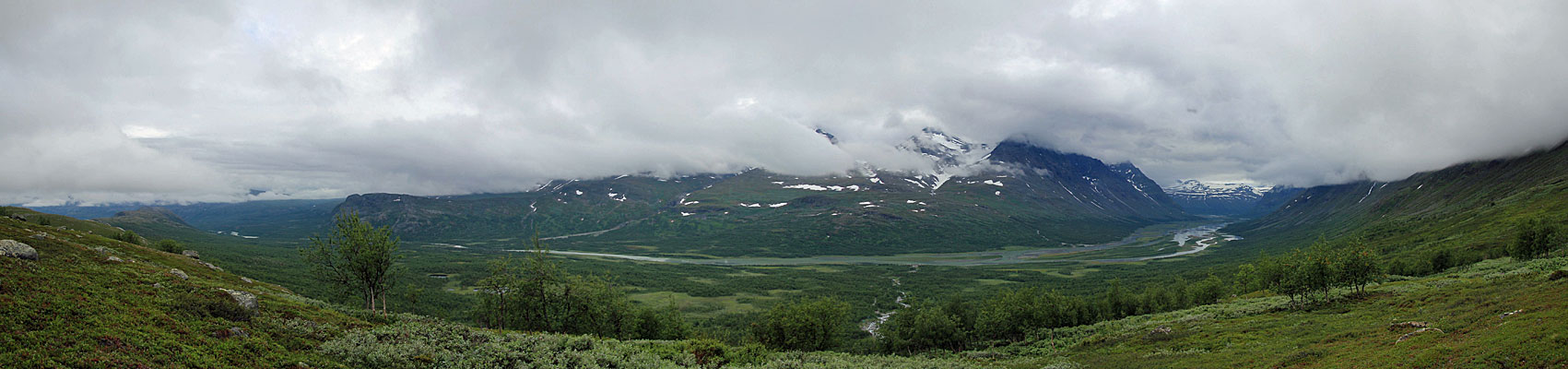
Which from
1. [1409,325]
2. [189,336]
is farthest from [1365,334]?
[189,336]

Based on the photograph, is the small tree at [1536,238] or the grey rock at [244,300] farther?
the small tree at [1536,238]

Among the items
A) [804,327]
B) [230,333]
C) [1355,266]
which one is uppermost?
[230,333]

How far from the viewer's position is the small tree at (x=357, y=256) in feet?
138

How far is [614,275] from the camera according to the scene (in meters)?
198

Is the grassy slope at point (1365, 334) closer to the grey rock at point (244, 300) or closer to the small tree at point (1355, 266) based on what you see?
the small tree at point (1355, 266)

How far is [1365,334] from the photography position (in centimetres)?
3928

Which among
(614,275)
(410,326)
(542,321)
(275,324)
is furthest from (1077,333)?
(614,275)

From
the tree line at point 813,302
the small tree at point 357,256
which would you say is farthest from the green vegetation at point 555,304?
the small tree at point 357,256

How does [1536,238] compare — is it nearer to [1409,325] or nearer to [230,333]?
[1409,325]

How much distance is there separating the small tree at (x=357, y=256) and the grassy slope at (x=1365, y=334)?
5779 centimetres

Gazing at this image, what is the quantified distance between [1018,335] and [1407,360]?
6797cm

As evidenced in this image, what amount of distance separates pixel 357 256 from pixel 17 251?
689 inches

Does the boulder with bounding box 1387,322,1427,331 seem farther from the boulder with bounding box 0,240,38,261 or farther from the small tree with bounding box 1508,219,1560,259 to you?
the small tree with bounding box 1508,219,1560,259

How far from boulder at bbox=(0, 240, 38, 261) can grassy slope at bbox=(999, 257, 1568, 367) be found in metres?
65.7
